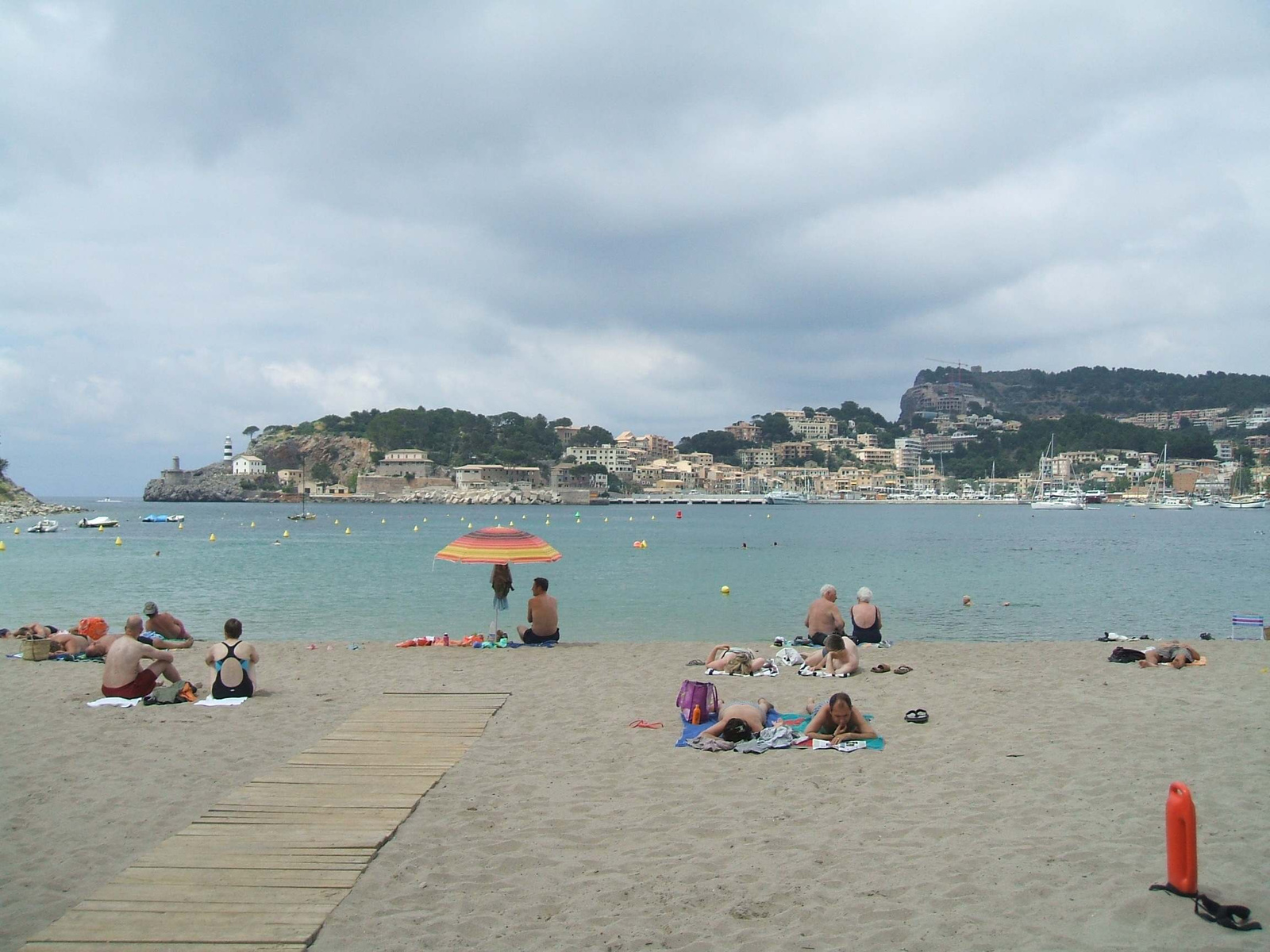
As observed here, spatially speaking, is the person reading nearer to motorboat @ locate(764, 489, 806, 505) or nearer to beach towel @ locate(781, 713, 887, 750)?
beach towel @ locate(781, 713, 887, 750)

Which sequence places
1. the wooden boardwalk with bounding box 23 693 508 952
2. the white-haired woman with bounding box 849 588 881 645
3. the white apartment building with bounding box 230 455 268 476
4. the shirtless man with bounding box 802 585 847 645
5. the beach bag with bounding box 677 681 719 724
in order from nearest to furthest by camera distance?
1. the wooden boardwalk with bounding box 23 693 508 952
2. the beach bag with bounding box 677 681 719 724
3. the shirtless man with bounding box 802 585 847 645
4. the white-haired woman with bounding box 849 588 881 645
5. the white apartment building with bounding box 230 455 268 476

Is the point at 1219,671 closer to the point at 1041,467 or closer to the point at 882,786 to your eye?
the point at 882,786

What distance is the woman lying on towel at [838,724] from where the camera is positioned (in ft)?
29.1

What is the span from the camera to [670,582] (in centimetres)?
3431

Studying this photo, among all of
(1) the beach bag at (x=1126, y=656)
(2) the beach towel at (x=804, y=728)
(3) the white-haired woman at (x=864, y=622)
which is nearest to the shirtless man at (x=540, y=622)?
(3) the white-haired woman at (x=864, y=622)

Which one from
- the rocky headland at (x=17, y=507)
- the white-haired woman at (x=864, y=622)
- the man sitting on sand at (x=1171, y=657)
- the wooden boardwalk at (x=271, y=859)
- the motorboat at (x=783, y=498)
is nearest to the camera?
the wooden boardwalk at (x=271, y=859)

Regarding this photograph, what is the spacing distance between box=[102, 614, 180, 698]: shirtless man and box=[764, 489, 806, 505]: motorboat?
170 metres

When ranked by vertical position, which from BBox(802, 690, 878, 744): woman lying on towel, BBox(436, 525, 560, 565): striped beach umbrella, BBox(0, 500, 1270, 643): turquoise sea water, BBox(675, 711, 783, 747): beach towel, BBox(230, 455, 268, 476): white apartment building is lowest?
BBox(0, 500, 1270, 643): turquoise sea water

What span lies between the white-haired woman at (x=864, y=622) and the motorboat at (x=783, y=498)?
537 feet

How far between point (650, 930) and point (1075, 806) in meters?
3.77

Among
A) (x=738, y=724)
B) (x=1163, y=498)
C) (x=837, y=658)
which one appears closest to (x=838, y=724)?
(x=738, y=724)

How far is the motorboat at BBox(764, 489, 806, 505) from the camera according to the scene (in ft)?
588

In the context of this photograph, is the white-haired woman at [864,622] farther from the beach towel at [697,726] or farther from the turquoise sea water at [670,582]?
the beach towel at [697,726]

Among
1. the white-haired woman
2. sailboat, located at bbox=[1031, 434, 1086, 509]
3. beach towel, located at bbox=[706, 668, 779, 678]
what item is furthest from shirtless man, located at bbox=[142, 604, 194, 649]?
sailboat, located at bbox=[1031, 434, 1086, 509]
